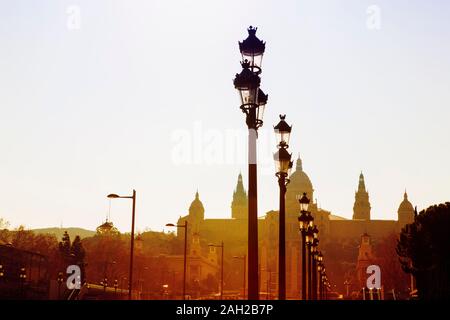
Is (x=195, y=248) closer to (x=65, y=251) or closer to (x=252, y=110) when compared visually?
(x=65, y=251)

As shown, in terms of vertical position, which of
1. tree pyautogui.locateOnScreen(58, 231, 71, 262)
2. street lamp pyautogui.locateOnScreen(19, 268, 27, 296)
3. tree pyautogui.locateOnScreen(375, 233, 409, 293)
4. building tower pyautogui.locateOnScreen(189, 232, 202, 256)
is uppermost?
building tower pyautogui.locateOnScreen(189, 232, 202, 256)

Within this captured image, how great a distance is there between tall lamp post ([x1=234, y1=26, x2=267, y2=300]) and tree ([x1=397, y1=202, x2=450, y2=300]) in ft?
132

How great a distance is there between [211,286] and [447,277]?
12629 cm

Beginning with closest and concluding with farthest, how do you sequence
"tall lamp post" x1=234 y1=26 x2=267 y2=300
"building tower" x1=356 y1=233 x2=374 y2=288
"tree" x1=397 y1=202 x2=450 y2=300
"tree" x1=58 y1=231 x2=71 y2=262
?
"tall lamp post" x1=234 y1=26 x2=267 y2=300 → "tree" x1=397 y1=202 x2=450 y2=300 → "tree" x1=58 y1=231 x2=71 y2=262 → "building tower" x1=356 y1=233 x2=374 y2=288

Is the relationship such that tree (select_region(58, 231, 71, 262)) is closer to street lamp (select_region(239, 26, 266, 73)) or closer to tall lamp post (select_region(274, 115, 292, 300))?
tall lamp post (select_region(274, 115, 292, 300))

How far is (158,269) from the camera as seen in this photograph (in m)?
149

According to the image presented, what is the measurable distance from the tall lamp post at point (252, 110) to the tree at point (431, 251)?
40.3m

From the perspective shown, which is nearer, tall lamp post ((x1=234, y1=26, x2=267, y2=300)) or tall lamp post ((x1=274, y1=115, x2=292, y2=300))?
tall lamp post ((x1=234, y1=26, x2=267, y2=300))

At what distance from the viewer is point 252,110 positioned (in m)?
12.6

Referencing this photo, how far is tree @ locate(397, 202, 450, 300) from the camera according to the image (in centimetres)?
5153

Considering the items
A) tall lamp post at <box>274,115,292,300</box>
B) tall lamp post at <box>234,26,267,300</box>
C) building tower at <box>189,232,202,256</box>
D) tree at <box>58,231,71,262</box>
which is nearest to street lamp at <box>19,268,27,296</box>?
tall lamp post at <box>274,115,292,300</box>

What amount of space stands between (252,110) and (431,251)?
45.8 meters

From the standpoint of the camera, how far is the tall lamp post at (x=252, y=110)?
11977 mm
